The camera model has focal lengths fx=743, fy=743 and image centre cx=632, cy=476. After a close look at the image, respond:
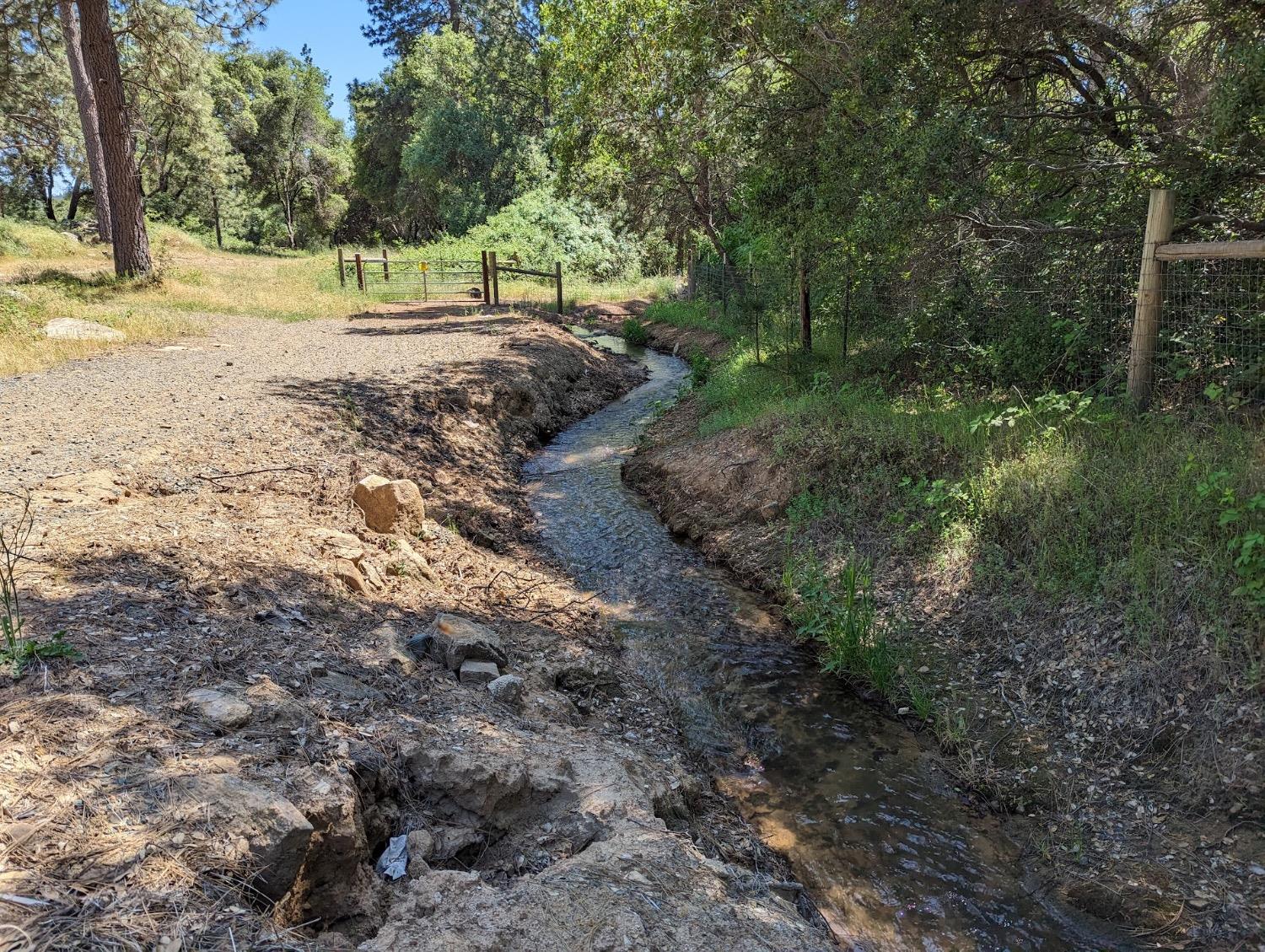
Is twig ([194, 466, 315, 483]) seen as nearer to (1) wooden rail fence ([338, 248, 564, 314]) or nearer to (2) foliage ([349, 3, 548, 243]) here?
(1) wooden rail fence ([338, 248, 564, 314])

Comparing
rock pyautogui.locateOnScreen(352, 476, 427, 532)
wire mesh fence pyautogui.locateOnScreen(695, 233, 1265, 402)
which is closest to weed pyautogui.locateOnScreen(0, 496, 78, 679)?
rock pyautogui.locateOnScreen(352, 476, 427, 532)

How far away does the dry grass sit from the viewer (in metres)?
11.3

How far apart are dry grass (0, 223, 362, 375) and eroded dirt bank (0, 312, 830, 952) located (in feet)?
16.3

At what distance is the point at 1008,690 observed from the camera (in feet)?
15.1

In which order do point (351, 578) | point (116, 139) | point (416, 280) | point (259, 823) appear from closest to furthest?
1. point (259, 823)
2. point (351, 578)
3. point (116, 139)
4. point (416, 280)

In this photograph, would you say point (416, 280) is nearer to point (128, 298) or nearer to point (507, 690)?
point (128, 298)

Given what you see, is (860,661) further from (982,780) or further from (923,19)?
(923,19)

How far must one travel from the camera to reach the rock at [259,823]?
7.70 feet

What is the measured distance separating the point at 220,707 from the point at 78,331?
1201cm

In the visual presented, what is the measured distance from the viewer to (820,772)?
428 centimetres

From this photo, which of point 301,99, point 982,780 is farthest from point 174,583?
point 301,99

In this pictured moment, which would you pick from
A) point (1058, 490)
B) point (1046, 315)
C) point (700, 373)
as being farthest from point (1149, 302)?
point (700, 373)

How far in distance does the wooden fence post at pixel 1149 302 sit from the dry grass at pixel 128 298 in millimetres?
12525

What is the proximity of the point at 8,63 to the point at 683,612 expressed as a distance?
820 inches
